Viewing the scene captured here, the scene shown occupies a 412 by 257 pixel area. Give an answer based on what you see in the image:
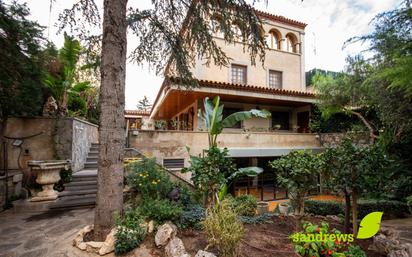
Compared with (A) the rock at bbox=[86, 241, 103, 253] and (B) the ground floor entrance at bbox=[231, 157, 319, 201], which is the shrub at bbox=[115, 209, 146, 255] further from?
(B) the ground floor entrance at bbox=[231, 157, 319, 201]

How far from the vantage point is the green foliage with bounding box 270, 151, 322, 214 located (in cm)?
429

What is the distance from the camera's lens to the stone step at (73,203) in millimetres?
6167

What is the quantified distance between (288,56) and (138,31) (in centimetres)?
1349

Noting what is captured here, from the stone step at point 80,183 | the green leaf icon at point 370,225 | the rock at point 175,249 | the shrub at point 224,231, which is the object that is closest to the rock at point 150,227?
the rock at point 175,249

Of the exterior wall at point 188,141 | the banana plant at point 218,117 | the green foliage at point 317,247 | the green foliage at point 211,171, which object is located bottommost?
the green foliage at point 317,247

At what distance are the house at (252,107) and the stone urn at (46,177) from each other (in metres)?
2.95

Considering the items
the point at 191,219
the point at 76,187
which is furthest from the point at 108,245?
the point at 76,187

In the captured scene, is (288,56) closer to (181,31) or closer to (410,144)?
(410,144)

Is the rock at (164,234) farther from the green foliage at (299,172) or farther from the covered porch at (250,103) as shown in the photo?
the covered porch at (250,103)

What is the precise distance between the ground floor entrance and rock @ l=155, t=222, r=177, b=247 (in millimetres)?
8669

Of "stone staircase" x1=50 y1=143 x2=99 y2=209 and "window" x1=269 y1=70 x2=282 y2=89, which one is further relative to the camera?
"window" x1=269 y1=70 x2=282 y2=89

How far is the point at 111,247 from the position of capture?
3744mm

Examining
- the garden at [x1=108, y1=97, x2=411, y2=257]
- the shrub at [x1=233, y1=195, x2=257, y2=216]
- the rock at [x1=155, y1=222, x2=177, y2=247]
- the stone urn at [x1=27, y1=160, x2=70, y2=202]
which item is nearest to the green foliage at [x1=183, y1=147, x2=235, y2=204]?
the garden at [x1=108, y1=97, x2=411, y2=257]

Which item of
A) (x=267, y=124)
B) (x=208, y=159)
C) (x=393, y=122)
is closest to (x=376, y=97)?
(x=393, y=122)
